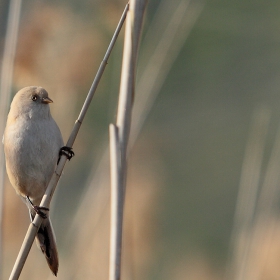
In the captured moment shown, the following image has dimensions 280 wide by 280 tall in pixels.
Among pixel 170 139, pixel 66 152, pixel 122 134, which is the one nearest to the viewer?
pixel 122 134

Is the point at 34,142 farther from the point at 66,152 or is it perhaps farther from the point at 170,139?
the point at 170,139

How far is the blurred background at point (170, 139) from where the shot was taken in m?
2.33

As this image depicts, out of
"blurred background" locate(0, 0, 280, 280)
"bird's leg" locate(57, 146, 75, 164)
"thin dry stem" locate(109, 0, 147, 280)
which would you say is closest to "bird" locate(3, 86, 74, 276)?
"bird's leg" locate(57, 146, 75, 164)

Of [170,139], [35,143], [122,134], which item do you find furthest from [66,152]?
[170,139]

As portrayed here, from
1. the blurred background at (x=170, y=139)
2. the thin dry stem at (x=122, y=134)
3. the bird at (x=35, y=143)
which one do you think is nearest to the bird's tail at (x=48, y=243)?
the bird at (x=35, y=143)

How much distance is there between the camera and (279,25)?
17.3 ft

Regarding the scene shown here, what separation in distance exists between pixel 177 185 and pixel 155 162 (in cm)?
79

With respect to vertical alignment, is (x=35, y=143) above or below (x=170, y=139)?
below

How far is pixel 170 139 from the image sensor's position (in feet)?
15.8

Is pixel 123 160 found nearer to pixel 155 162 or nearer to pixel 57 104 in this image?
pixel 57 104

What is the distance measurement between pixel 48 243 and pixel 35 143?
43 centimetres

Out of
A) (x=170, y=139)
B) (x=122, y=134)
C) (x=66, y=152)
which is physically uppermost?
(x=170, y=139)

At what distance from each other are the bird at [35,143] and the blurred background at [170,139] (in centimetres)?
25

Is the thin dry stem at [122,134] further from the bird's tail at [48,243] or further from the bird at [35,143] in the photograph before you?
the bird's tail at [48,243]
